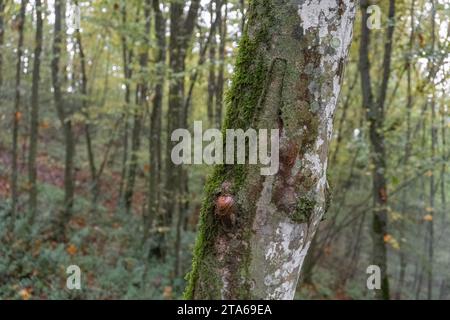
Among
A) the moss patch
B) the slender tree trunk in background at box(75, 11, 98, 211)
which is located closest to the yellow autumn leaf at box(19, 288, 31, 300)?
the slender tree trunk in background at box(75, 11, 98, 211)

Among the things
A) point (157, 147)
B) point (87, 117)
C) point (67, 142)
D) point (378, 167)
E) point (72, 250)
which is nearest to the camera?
point (378, 167)

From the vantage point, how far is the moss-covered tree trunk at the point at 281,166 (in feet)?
5.26

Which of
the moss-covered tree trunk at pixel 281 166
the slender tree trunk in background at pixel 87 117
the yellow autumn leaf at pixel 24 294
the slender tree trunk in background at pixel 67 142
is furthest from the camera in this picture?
the slender tree trunk in background at pixel 87 117

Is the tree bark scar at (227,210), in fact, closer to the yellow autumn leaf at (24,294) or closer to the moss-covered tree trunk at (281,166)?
the moss-covered tree trunk at (281,166)

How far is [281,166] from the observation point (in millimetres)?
1622

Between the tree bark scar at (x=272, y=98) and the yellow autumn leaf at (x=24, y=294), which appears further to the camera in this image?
the yellow autumn leaf at (x=24, y=294)

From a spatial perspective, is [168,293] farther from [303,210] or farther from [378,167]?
[303,210]

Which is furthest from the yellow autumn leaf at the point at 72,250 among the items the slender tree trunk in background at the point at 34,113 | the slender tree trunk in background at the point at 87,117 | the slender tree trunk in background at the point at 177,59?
the slender tree trunk in background at the point at 87,117

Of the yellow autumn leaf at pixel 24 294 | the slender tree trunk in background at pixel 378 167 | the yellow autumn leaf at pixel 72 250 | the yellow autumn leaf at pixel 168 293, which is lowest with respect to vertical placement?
the yellow autumn leaf at pixel 168 293

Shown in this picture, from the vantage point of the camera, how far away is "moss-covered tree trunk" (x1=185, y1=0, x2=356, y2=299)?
5.26 ft

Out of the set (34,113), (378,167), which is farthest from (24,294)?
(378,167)
